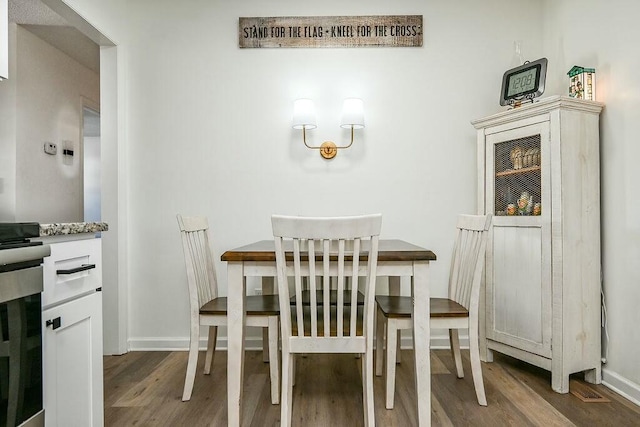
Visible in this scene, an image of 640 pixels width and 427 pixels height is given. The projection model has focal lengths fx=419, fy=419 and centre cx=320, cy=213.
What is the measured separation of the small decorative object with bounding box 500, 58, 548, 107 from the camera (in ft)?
8.17

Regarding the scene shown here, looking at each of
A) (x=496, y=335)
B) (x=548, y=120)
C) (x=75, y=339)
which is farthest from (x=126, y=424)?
(x=548, y=120)

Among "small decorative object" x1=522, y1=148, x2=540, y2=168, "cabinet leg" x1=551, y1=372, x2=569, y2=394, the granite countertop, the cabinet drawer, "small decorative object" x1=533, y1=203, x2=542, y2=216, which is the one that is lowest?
"cabinet leg" x1=551, y1=372, x2=569, y2=394

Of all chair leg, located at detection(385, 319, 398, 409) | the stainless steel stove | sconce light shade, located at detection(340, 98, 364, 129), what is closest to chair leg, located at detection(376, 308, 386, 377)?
chair leg, located at detection(385, 319, 398, 409)

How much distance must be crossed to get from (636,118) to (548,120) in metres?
0.39

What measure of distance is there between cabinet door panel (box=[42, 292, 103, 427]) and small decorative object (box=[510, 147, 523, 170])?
2319mm

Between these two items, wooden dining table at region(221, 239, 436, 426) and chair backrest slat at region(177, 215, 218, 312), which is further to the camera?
chair backrest slat at region(177, 215, 218, 312)

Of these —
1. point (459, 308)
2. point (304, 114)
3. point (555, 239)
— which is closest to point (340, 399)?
point (459, 308)

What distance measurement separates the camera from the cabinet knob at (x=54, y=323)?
4.14ft

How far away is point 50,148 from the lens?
3.64 metres

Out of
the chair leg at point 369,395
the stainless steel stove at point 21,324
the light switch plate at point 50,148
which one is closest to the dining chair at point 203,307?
the chair leg at point 369,395

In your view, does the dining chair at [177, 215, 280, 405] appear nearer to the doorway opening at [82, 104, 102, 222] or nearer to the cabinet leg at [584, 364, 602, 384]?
the cabinet leg at [584, 364, 602, 384]

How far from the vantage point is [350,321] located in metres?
1.83

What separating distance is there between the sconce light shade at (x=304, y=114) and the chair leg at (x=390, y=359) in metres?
1.49

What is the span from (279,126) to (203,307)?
143cm
